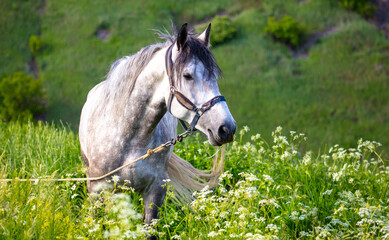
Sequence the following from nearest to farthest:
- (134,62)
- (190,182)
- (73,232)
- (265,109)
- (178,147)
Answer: (73,232) < (134,62) < (190,182) < (178,147) < (265,109)

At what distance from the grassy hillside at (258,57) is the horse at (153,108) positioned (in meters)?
20.2

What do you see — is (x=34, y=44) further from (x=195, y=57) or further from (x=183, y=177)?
(x=195, y=57)

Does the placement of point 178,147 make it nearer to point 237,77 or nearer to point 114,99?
point 114,99

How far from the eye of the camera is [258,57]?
2978 cm

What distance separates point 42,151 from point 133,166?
2.93 m

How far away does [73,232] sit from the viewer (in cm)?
287

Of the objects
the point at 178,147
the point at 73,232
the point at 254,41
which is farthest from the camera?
the point at 254,41

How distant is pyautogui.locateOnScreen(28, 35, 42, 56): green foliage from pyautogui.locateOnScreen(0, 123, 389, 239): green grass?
24510mm

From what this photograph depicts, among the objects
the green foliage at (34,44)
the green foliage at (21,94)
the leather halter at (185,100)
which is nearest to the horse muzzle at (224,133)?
the leather halter at (185,100)

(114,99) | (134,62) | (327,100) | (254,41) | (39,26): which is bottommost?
(327,100)

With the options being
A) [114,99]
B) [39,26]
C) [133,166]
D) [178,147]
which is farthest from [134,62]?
[39,26]

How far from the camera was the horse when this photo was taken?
9.73 feet

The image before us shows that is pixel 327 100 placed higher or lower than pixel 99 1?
lower

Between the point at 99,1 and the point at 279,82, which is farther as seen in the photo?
the point at 99,1
